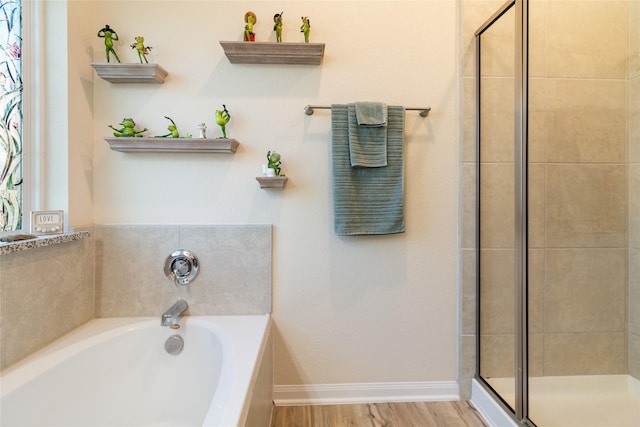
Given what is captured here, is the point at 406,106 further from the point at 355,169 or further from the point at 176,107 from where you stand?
the point at 176,107

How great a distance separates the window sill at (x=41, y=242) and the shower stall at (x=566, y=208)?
6.66 ft

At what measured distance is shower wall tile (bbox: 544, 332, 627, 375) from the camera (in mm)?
→ 1570

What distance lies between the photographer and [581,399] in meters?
1.51

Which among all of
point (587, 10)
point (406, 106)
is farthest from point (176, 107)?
point (587, 10)

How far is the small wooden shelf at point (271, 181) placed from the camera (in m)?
1.56

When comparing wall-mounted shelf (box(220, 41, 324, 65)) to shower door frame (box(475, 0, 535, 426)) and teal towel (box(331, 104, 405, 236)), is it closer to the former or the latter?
teal towel (box(331, 104, 405, 236))

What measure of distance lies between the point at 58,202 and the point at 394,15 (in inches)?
76.4

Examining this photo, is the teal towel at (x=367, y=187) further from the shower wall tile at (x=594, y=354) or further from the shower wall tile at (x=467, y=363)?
the shower wall tile at (x=594, y=354)

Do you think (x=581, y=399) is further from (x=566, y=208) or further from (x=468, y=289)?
(x=566, y=208)

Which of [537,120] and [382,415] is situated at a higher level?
[537,120]

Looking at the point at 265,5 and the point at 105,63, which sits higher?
the point at 265,5

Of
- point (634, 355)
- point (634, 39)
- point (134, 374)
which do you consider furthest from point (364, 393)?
point (634, 39)

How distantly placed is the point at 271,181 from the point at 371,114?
1.98 ft

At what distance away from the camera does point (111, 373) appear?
1381mm
